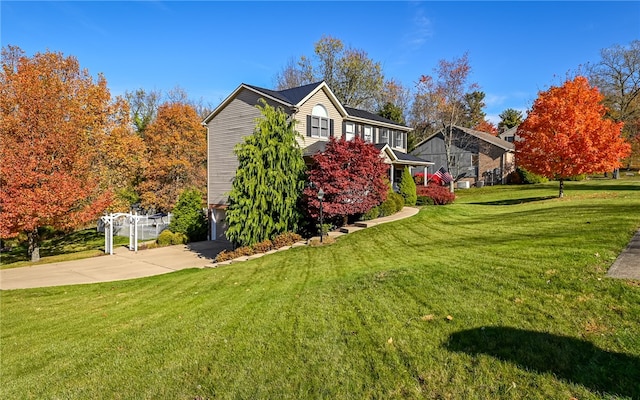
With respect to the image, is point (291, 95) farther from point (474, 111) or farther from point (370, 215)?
point (474, 111)

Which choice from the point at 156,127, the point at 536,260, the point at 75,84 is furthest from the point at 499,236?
the point at 156,127

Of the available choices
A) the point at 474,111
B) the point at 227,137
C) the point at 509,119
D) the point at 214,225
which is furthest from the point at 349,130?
the point at 509,119

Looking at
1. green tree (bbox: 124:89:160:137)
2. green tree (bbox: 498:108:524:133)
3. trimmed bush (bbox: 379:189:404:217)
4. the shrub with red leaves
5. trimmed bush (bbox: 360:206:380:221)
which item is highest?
green tree (bbox: 498:108:524:133)

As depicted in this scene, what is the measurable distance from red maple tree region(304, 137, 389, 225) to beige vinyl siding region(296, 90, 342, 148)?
4.76m

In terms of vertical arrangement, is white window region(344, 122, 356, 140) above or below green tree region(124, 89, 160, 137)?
below

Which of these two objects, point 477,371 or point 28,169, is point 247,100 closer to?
point 28,169

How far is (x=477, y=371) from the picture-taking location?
3.61 metres

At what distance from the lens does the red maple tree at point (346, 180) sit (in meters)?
14.6

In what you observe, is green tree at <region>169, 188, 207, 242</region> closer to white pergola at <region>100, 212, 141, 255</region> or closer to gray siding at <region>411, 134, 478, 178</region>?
white pergola at <region>100, 212, 141, 255</region>

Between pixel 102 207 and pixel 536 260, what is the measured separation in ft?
67.4

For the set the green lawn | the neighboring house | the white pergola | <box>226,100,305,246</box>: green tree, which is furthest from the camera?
the neighboring house

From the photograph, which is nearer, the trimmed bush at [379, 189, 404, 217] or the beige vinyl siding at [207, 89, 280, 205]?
the trimmed bush at [379, 189, 404, 217]

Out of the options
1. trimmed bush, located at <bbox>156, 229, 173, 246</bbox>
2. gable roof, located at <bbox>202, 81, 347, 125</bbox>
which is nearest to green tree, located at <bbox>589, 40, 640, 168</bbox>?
gable roof, located at <bbox>202, 81, 347, 125</bbox>

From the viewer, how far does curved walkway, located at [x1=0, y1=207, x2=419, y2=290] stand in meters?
13.3
